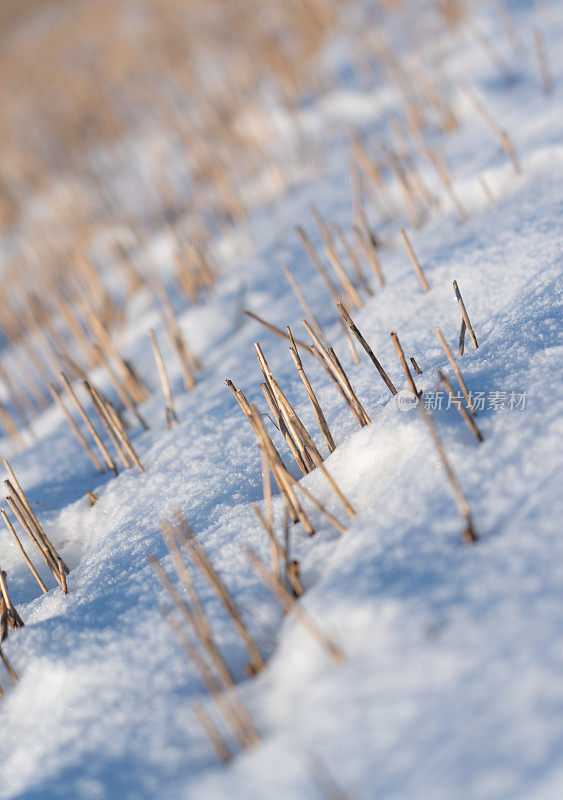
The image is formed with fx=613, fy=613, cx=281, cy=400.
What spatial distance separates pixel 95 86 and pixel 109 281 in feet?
8.05

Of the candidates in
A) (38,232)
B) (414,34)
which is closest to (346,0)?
(414,34)

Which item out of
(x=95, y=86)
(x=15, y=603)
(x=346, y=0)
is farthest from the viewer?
(x=95, y=86)

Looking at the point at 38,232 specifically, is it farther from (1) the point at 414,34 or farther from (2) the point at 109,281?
(1) the point at 414,34

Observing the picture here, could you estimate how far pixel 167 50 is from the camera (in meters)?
4.38

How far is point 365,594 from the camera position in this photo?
0.75 metres

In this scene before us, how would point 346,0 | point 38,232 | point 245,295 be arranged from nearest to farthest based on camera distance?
point 245,295 → point 38,232 → point 346,0

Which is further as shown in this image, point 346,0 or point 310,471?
point 346,0

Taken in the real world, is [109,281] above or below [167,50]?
below

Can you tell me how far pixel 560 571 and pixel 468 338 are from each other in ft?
1.77

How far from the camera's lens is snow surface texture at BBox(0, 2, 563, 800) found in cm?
61

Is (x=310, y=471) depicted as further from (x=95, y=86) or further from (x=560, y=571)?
(x=95, y=86)

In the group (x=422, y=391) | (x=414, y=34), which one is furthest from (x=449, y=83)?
(x=422, y=391)

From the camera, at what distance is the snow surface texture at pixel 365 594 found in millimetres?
613

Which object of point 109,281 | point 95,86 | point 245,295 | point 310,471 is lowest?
point 310,471
